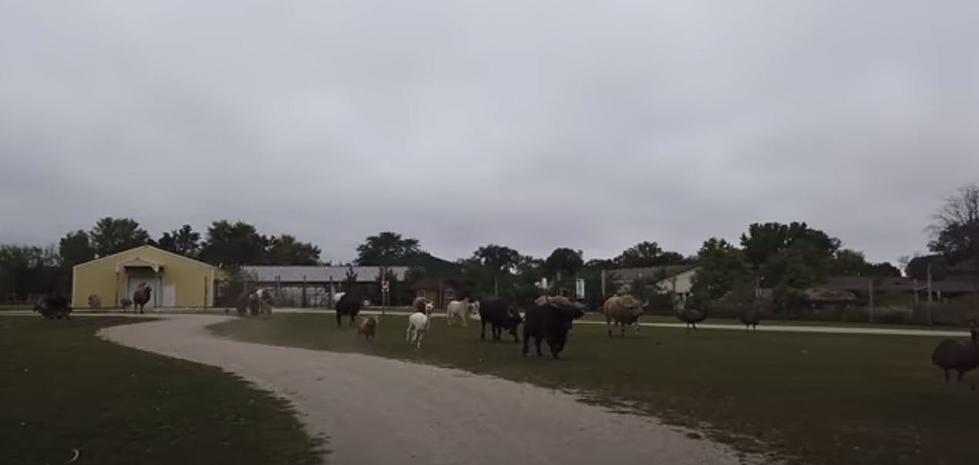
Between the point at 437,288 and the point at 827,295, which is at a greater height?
the point at 437,288

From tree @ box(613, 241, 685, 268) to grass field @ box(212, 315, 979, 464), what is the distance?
132 metres

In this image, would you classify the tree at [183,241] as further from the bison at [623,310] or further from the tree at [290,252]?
the bison at [623,310]

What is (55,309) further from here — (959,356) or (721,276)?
(721,276)

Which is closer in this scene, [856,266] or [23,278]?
[23,278]

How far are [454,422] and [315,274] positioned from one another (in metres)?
103

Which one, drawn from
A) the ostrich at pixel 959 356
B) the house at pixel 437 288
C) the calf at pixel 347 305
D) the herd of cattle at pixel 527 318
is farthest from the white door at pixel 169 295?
the ostrich at pixel 959 356

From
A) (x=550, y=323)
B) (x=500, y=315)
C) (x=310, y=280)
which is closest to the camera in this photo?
(x=550, y=323)

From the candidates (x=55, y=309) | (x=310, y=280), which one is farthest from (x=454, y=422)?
(x=310, y=280)

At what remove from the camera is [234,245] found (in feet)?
483

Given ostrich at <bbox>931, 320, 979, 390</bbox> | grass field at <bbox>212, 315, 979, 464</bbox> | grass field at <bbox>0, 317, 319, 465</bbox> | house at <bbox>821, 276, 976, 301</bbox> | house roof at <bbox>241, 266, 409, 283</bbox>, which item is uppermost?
house roof at <bbox>241, 266, 409, 283</bbox>

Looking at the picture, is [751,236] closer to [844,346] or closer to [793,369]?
[844,346]

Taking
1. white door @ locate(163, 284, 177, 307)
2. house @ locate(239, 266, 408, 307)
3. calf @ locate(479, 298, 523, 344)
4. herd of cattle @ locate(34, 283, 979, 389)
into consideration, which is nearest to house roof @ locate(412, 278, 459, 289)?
house @ locate(239, 266, 408, 307)

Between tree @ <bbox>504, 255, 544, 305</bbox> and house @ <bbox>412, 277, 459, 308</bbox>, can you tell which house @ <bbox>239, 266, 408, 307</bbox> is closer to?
house @ <bbox>412, 277, 459, 308</bbox>

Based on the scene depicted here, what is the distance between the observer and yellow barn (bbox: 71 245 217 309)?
3575 inches
